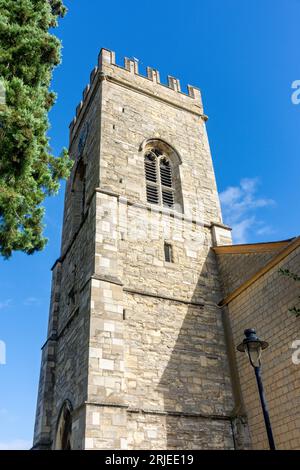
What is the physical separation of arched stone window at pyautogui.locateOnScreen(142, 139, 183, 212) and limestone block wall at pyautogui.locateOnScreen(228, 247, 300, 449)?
4.52m

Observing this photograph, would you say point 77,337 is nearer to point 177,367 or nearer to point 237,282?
point 177,367

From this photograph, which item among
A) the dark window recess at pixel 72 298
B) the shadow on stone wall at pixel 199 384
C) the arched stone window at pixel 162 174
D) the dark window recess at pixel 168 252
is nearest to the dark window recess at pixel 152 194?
the arched stone window at pixel 162 174

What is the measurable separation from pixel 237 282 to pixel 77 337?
476 centimetres

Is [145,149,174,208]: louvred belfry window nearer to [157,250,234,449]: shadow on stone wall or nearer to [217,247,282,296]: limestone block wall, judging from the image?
[217,247,282,296]: limestone block wall

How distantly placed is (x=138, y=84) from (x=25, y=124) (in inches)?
419

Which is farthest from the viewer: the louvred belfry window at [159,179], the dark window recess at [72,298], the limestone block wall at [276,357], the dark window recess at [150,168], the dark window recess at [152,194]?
the dark window recess at [150,168]

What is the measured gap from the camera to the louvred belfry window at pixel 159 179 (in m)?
14.0

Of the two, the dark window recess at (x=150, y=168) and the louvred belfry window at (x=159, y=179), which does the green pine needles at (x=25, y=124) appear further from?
the dark window recess at (x=150, y=168)

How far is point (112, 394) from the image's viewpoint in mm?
8750

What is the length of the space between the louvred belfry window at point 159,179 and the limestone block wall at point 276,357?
4569 mm

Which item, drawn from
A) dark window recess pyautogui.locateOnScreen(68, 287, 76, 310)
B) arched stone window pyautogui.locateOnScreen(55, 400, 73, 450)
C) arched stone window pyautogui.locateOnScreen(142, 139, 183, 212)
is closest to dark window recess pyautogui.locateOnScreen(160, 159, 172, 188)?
arched stone window pyautogui.locateOnScreen(142, 139, 183, 212)

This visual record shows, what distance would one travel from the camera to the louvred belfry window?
1401 cm

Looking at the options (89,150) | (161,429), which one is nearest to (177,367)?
(161,429)

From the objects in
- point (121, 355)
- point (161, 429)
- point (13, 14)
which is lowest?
point (161, 429)
